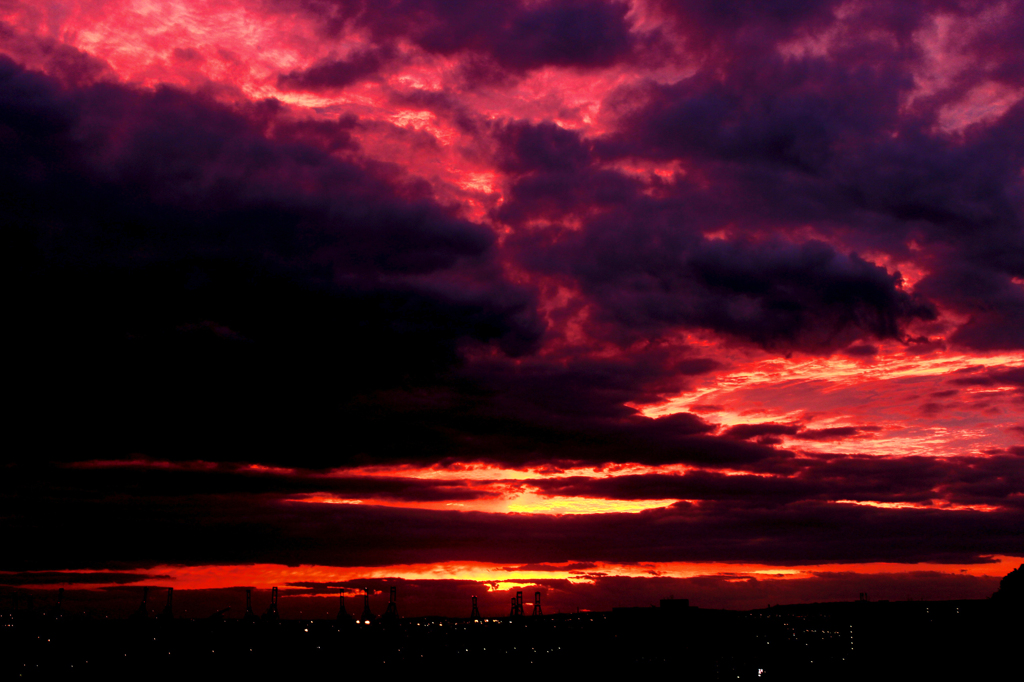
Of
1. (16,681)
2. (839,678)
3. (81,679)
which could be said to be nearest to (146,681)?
(81,679)

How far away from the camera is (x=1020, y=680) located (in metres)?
156

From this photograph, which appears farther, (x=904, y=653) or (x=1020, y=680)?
(x=904, y=653)

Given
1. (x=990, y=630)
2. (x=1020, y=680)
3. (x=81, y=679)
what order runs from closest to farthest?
(x=1020, y=680) → (x=990, y=630) → (x=81, y=679)

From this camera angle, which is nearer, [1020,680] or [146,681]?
[1020,680]

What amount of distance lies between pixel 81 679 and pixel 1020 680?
18394 centimetres

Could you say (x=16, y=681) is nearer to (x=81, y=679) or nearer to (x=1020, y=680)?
(x=81, y=679)

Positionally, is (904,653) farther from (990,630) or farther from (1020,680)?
(1020,680)

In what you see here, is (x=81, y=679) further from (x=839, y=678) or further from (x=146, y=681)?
(x=839, y=678)

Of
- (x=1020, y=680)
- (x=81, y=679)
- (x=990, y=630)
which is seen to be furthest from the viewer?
(x=81, y=679)

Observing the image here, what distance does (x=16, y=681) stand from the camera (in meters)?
188

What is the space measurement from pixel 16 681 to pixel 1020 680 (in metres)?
192

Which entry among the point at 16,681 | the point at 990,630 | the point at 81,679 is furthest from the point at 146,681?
the point at 990,630

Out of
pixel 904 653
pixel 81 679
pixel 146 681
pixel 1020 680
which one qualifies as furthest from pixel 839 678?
pixel 81 679

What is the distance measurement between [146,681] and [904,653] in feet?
540
